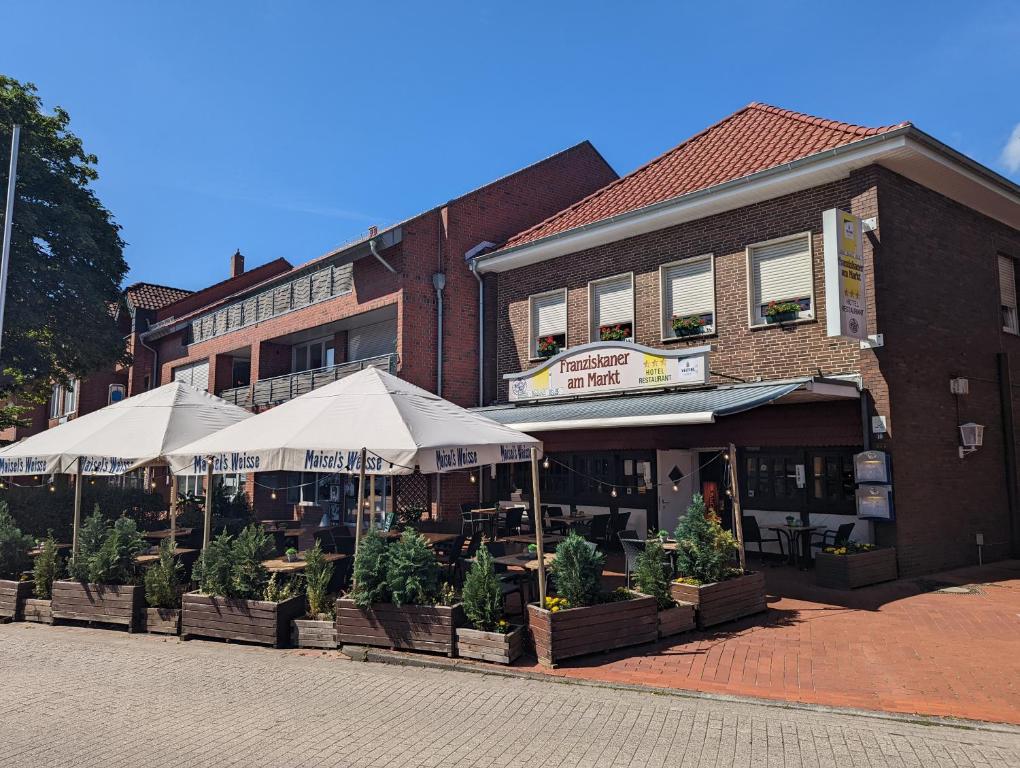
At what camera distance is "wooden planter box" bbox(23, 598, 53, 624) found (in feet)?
31.1

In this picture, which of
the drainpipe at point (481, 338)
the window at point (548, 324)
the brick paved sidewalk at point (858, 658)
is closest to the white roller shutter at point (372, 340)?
the drainpipe at point (481, 338)

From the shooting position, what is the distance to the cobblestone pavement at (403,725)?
491 cm

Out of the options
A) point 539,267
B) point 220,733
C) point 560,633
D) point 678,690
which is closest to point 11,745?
point 220,733

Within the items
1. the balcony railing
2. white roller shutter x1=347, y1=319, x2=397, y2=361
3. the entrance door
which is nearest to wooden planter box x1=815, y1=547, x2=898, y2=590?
the entrance door

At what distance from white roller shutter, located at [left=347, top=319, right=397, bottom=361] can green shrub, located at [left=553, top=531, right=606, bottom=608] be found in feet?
42.0

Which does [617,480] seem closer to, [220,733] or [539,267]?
[539,267]

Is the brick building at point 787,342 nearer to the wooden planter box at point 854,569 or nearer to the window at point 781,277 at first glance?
the window at point 781,277

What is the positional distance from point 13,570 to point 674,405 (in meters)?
9.96

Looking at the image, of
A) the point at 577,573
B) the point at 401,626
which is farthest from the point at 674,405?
the point at 401,626

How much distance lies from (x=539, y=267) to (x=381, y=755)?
13.2 meters

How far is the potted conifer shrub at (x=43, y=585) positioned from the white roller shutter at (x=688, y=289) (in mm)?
10928

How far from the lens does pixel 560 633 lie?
6.97 metres

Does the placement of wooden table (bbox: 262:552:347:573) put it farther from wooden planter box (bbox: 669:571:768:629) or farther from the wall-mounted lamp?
the wall-mounted lamp

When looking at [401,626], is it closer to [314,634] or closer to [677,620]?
[314,634]
